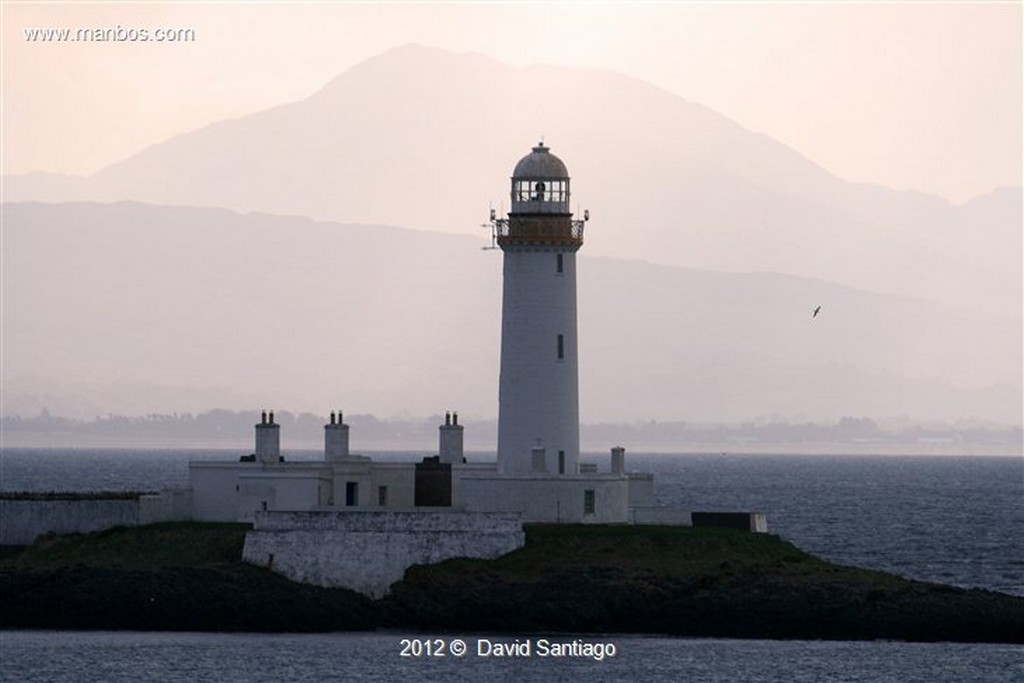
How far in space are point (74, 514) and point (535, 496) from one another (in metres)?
13.9

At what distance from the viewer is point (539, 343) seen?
6781 centimetres

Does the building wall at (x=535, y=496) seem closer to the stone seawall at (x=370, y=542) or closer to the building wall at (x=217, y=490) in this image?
the stone seawall at (x=370, y=542)

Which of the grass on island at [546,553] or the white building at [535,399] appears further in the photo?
the white building at [535,399]

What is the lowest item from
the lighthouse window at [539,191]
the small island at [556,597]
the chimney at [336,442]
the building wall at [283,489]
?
the small island at [556,597]

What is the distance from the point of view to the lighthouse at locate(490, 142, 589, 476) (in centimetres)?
6781

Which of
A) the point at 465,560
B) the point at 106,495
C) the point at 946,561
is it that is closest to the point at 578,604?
the point at 465,560

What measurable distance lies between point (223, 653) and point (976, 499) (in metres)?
115

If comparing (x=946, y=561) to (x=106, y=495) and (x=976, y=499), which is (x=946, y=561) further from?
(x=976, y=499)

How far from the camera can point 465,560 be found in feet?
212

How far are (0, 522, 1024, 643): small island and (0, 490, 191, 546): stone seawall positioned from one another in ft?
10.7

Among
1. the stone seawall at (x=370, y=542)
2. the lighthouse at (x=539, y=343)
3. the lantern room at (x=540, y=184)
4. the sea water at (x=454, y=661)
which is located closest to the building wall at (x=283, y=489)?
the stone seawall at (x=370, y=542)

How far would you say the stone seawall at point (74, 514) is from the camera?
2729 inches

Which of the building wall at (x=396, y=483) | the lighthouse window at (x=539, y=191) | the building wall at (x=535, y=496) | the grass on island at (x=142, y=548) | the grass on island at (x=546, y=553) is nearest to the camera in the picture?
the grass on island at (x=546, y=553)

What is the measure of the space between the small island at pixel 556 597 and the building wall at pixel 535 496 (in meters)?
1.98
